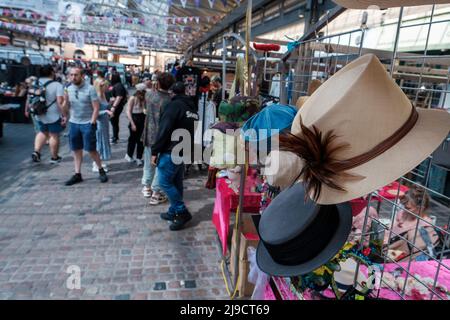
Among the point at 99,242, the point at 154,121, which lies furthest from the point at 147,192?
the point at 99,242

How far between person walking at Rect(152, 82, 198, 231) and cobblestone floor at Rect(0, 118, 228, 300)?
0.27 m

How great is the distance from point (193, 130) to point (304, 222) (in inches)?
121

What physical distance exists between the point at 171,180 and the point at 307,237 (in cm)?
306

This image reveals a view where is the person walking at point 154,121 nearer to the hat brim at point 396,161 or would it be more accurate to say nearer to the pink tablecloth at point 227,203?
the pink tablecloth at point 227,203

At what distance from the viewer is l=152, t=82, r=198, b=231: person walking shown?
3.82 meters

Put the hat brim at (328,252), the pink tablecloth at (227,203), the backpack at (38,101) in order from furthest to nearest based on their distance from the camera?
the backpack at (38,101) < the pink tablecloth at (227,203) < the hat brim at (328,252)

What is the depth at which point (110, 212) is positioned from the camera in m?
4.48

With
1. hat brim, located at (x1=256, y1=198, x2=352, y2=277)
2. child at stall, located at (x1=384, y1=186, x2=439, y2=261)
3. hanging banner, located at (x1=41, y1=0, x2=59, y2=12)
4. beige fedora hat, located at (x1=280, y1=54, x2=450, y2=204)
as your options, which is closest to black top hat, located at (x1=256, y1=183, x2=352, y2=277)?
hat brim, located at (x1=256, y1=198, x2=352, y2=277)

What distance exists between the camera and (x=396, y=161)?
101 cm

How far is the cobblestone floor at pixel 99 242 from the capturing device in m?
2.96

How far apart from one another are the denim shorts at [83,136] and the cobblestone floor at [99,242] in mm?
678

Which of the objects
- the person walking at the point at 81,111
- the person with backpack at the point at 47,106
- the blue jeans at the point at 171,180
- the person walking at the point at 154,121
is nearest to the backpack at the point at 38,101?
the person with backpack at the point at 47,106

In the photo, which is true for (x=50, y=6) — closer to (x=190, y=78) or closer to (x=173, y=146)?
(x=190, y=78)
